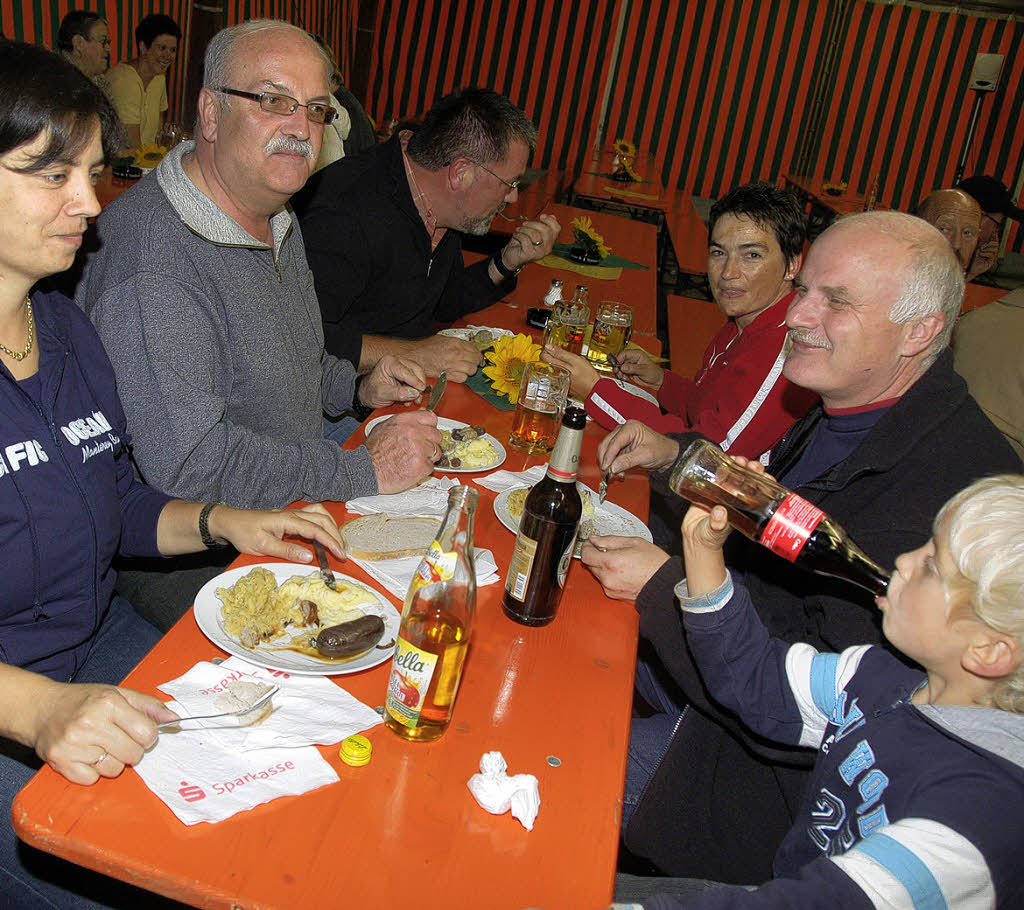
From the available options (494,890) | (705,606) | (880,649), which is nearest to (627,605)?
(705,606)

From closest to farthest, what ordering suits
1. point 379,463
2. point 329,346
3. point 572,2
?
point 379,463
point 329,346
point 572,2

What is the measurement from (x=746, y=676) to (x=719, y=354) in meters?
1.88

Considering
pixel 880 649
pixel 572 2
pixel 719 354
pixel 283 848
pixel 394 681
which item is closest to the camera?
pixel 283 848

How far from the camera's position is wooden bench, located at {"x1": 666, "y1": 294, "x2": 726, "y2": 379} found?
4.38 m

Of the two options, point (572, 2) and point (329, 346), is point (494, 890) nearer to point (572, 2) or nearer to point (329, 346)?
point (329, 346)

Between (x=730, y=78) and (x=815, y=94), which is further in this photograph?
(x=730, y=78)

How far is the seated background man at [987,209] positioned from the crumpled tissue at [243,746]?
573 centimetres

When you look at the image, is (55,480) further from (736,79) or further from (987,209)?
(736,79)

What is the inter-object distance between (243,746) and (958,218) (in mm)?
5190

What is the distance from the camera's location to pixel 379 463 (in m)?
Answer: 2.02

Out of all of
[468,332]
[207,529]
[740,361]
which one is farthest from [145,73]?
[207,529]

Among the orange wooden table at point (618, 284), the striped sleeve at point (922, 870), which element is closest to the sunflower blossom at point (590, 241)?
the orange wooden table at point (618, 284)

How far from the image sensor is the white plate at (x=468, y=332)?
318 centimetres

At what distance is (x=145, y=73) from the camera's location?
7.81m
